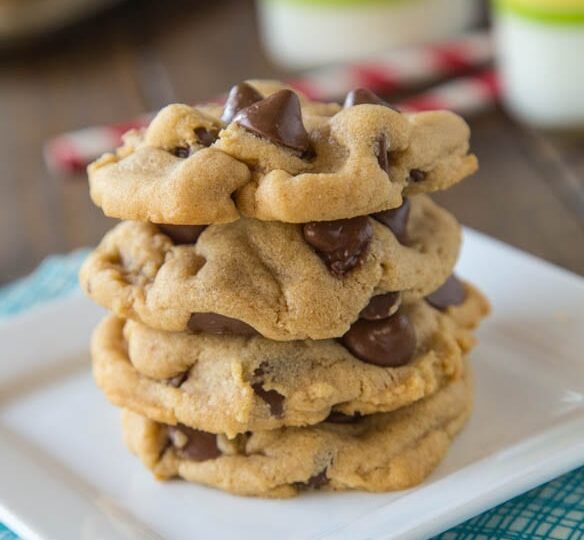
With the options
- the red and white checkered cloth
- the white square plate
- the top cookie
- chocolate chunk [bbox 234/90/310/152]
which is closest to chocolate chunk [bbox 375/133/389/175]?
the top cookie

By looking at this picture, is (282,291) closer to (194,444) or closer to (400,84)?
(194,444)

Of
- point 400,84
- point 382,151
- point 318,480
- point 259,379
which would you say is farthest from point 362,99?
point 400,84

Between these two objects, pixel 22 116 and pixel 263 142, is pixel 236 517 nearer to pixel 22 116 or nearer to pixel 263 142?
pixel 263 142

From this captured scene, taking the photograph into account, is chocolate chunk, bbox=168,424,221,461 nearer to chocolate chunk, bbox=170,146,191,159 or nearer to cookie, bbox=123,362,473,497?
cookie, bbox=123,362,473,497

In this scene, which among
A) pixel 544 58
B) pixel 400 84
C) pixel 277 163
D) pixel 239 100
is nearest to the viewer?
pixel 277 163

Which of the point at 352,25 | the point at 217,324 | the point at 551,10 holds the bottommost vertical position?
the point at 352,25
